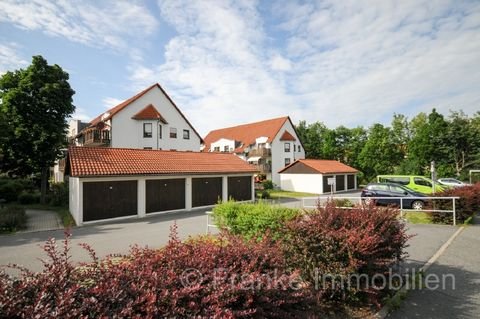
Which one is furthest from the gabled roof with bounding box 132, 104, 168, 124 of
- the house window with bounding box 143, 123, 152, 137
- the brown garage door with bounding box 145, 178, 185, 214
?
the brown garage door with bounding box 145, 178, 185, 214

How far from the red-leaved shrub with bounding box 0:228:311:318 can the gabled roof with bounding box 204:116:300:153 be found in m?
39.4

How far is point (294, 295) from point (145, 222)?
45.5 feet

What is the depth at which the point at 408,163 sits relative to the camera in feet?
139

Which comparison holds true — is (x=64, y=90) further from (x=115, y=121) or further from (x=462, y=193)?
(x=462, y=193)

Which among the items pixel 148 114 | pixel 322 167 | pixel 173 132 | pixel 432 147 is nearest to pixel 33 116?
pixel 148 114

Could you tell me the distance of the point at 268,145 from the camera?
4256 cm

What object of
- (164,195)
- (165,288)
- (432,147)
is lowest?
(164,195)

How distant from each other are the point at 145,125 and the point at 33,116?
10.7m

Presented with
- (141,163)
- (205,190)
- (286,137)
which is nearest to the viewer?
(141,163)

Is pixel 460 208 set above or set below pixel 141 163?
below

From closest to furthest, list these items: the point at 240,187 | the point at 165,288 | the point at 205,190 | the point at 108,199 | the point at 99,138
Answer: the point at 165,288, the point at 108,199, the point at 205,190, the point at 240,187, the point at 99,138

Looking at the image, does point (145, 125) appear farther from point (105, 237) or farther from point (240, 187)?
point (105, 237)

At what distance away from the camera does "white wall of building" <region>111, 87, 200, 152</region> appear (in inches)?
1183

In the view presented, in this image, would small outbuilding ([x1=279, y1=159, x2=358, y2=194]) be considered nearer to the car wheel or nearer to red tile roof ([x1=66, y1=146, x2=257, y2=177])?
red tile roof ([x1=66, y1=146, x2=257, y2=177])
